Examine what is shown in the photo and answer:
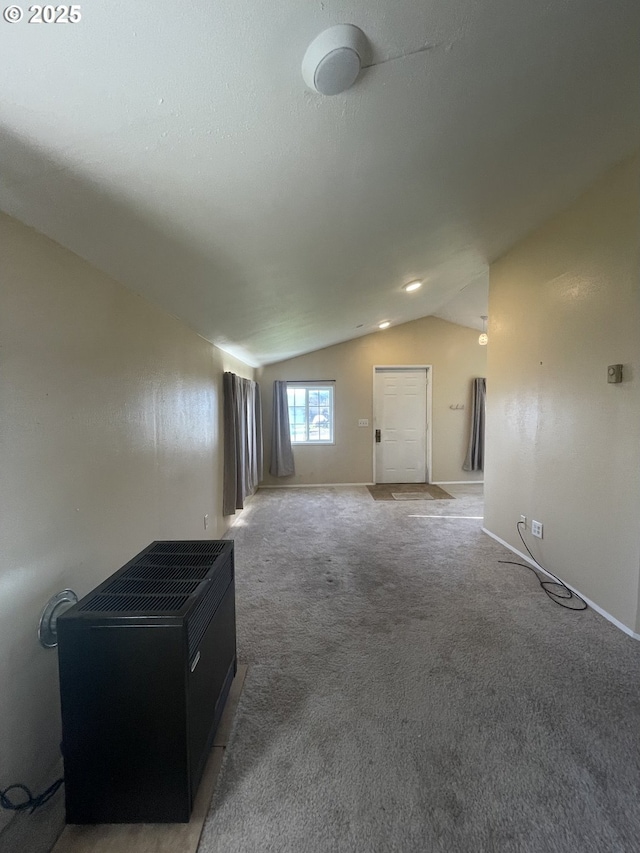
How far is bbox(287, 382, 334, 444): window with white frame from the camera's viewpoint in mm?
5727

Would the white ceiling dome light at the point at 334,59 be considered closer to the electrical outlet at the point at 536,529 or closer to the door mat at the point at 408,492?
the electrical outlet at the point at 536,529

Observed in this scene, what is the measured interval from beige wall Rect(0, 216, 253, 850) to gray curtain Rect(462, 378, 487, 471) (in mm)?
5128

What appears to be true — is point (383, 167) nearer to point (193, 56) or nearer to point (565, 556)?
point (193, 56)

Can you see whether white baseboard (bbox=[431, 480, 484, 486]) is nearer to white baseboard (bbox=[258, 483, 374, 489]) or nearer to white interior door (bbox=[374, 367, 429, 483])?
white interior door (bbox=[374, 367, 429, 483])

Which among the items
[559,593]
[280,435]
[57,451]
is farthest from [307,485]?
[57,451]

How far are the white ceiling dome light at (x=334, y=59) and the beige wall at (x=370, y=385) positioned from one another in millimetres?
4676

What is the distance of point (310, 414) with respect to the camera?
5.75 m

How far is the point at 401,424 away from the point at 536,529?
3.25 m

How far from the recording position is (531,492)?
2.69m

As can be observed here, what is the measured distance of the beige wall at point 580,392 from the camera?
185 cm

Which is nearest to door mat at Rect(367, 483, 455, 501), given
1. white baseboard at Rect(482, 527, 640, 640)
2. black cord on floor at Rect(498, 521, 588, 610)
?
white baseboard at Rect(482, 527, 640, 640)

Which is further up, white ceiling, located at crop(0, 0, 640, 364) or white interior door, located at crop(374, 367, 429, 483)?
white ceiling, located at crop(0, 0, 640, 364)

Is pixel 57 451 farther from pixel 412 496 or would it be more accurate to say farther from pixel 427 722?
pixel 412 496

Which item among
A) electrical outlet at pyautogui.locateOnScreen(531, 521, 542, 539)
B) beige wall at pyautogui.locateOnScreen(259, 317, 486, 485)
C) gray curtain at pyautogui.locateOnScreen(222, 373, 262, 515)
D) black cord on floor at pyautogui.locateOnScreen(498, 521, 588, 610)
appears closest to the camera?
black cord on floor at pyautogui.locateOnScreen(498, 521, 588, 610)
